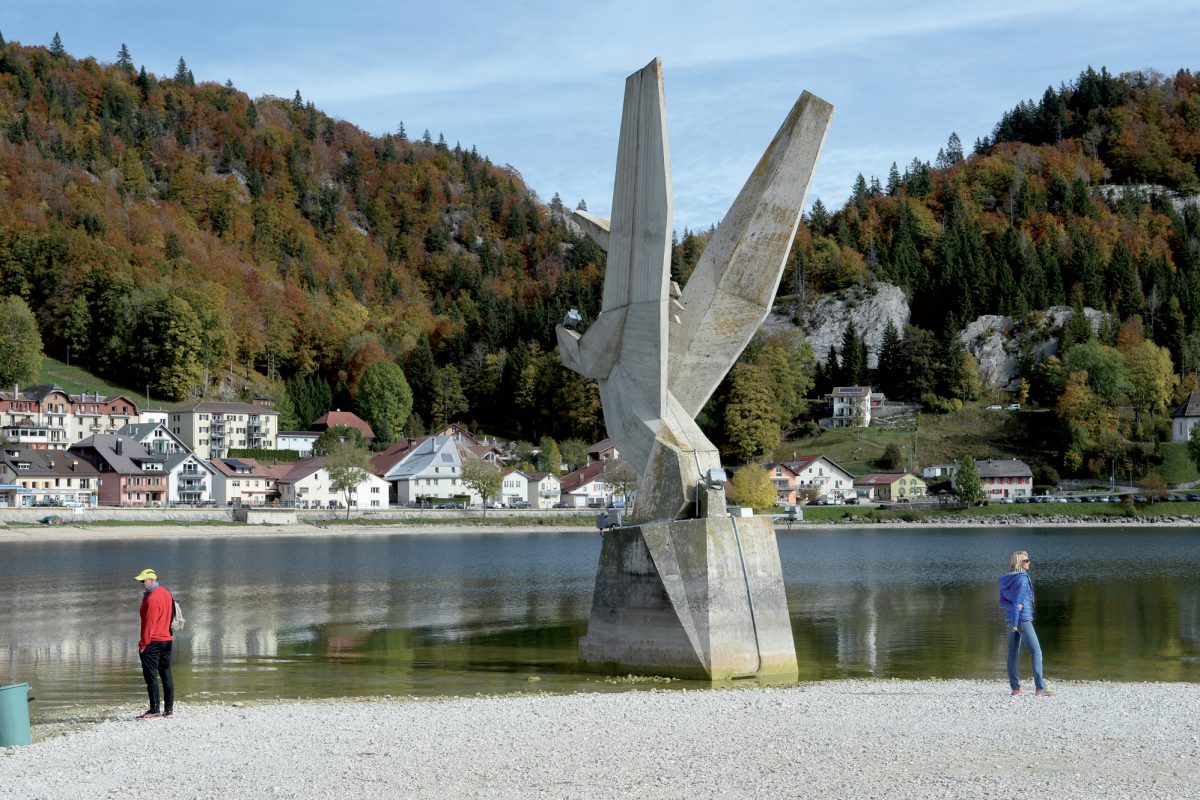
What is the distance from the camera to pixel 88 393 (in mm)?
105562

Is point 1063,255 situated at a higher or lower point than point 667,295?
higher

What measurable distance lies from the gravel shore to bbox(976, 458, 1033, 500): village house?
81.2m

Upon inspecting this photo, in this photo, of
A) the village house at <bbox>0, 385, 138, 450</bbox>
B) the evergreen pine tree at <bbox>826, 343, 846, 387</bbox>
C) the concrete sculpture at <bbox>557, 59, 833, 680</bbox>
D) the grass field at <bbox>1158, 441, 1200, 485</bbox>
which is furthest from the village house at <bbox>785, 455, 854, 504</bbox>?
the concrete sculpture at <bbox>557, 59, 833, 680</bbox>

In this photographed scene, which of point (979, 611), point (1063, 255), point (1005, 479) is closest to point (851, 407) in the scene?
point (1005, 479)

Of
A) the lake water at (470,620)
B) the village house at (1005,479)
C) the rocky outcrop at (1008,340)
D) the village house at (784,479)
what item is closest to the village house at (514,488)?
the village house at (784,479)

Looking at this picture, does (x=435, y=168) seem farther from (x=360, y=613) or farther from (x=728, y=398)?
(x=360, y=613)

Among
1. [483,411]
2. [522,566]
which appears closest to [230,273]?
[483,411]

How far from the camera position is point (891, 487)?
92.2 m

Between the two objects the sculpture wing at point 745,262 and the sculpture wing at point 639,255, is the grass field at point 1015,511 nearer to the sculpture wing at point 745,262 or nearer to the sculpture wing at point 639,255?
the sculpture wing at point 745,262

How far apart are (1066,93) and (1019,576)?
632 feet

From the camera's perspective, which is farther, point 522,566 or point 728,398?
point 728,398

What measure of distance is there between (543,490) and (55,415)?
124 ft

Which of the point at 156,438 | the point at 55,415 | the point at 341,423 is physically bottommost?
the point at 156,438

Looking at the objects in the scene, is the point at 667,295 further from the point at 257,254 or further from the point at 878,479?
the point at 257,254
